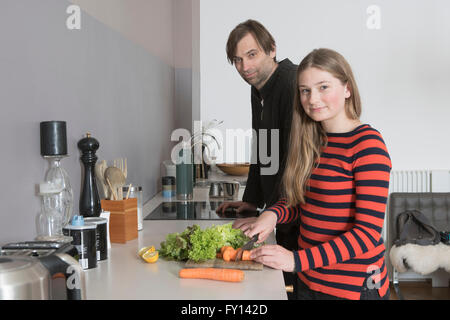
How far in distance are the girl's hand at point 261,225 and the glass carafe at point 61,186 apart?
19.4 inches

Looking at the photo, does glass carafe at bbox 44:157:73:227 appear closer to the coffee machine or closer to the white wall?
the coffee machine

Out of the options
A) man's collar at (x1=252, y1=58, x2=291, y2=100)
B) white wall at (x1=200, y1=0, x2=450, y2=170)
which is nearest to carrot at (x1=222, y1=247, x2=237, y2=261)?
man's collar at (x1=252, y1=58, x2=291, y2=100)

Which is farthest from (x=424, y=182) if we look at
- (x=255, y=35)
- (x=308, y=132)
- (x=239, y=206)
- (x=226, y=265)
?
(x=226, y=265)

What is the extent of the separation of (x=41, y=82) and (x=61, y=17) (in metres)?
0.23

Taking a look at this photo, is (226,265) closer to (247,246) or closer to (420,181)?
(247,246)

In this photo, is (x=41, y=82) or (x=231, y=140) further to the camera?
(x=231, y=140)

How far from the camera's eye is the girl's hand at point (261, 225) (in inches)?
49.0

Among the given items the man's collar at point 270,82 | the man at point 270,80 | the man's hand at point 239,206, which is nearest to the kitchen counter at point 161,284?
the man at point 270,80

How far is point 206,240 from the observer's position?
43.6 inches

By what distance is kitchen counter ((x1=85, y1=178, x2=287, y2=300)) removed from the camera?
93 cm
